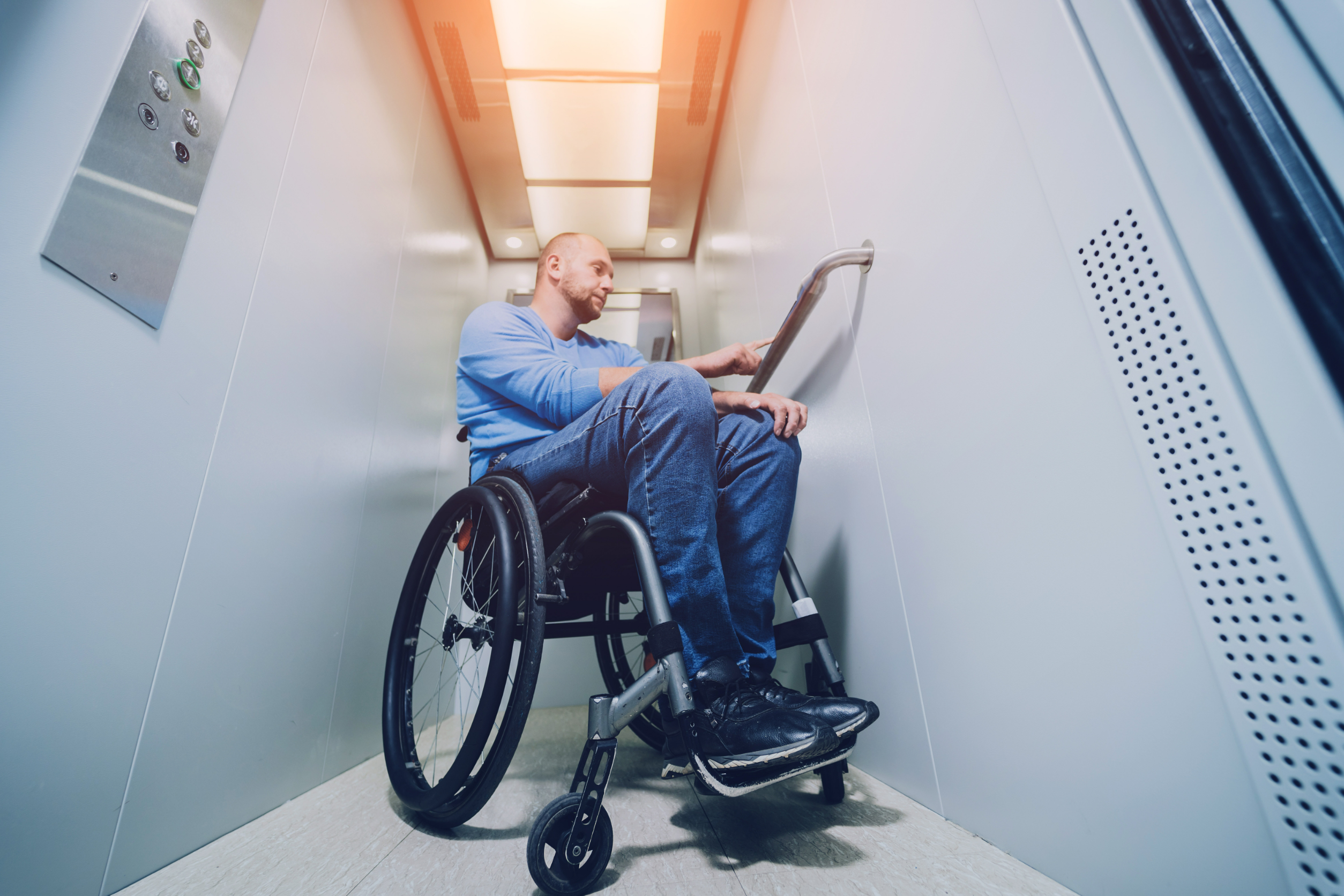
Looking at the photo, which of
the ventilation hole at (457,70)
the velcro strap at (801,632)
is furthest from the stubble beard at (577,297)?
the ventilation hole at (457,70)

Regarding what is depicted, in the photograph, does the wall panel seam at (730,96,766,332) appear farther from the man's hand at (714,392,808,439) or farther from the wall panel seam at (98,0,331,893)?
the wall panel seam at (98,0,331,893)

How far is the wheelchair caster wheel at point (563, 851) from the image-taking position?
58cm

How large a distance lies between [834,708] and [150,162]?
1259mm

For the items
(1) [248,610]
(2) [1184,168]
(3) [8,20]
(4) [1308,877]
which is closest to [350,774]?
(1) [248,610]

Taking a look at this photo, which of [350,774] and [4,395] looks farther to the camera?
[350,774]

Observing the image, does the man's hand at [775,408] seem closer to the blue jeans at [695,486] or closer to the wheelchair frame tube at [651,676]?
the blue jeans at [695,486]

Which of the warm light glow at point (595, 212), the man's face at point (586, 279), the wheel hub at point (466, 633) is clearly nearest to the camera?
the wheel hub at point (466, 633)

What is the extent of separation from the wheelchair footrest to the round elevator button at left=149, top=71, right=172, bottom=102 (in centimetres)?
122

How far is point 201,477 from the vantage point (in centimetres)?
81

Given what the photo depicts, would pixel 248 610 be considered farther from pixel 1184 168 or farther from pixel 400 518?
pixel 1184 168

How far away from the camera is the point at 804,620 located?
909 millimetres

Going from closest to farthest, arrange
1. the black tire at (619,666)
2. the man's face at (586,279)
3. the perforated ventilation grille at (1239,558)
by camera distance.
Answer: 1. the perforated ventilation grille at (1239,558)
2. the black tire at (619,666)
3. the man's face at (586,279)

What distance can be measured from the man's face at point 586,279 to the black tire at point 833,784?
1302mm

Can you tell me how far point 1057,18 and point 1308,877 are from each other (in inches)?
32.0
